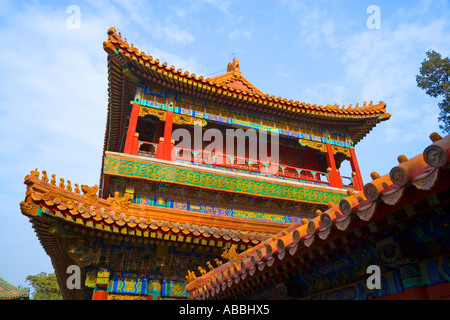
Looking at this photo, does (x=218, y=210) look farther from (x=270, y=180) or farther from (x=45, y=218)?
(x=45, y=218)

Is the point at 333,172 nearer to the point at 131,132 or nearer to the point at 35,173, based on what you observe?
the point at 131,132

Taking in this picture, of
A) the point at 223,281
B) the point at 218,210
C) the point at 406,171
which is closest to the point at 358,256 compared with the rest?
the point at 406,171

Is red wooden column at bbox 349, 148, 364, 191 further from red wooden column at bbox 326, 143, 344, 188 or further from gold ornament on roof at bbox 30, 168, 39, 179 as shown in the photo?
gold ornament on roof at bbox 30, 168, 39, 179

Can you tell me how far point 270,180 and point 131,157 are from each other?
420cm

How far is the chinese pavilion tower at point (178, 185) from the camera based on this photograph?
7094mm

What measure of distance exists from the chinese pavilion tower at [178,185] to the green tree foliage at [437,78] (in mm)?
8372

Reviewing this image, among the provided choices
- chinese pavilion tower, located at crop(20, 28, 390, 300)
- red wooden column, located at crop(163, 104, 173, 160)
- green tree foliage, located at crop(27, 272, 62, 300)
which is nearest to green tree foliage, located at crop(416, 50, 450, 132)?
chinese pavilion tower, located at crop(20, 28, 390, 300)

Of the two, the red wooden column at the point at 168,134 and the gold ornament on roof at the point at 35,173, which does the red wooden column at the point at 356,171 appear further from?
the gold ornament on roof at the point at 35,173

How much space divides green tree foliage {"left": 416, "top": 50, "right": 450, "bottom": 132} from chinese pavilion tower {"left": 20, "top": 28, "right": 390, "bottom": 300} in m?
8.37

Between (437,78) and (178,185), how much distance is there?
17.2 metres

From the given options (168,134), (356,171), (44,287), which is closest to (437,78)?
(356,171)

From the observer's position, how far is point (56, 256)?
27.3 feet

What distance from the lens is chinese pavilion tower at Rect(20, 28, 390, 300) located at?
279 inches
